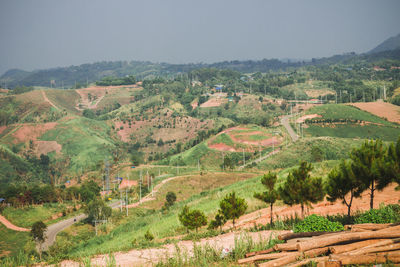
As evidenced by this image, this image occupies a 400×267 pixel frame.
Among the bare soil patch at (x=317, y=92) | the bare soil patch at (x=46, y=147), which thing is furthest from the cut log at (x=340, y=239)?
the bare soil patch at (x=317, y=92)

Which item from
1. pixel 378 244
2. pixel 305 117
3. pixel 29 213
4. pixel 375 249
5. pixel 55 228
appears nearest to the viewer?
pixel 375 249

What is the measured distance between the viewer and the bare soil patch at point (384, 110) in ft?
269

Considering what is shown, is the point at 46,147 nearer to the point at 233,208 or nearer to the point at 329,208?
the point at 233,208

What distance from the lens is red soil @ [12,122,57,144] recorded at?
103 meters

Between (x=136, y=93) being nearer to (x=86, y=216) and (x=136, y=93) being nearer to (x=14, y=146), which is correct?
(x=14, y=146)

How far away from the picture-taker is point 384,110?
8644 cm

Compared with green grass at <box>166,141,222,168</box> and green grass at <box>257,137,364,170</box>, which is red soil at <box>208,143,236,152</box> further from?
green grass at <box>257,137,364,170</box>

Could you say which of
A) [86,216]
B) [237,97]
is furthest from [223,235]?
[237,97]

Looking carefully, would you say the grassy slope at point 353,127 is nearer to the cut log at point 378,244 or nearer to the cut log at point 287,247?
the cut log at point 378,244

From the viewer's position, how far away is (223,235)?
45.9 ft

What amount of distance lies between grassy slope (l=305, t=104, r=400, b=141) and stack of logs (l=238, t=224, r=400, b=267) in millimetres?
68054

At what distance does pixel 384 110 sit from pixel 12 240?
3410 inches

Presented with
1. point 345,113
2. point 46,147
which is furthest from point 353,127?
point 46,147

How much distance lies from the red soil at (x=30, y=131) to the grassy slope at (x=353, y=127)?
81054mm
